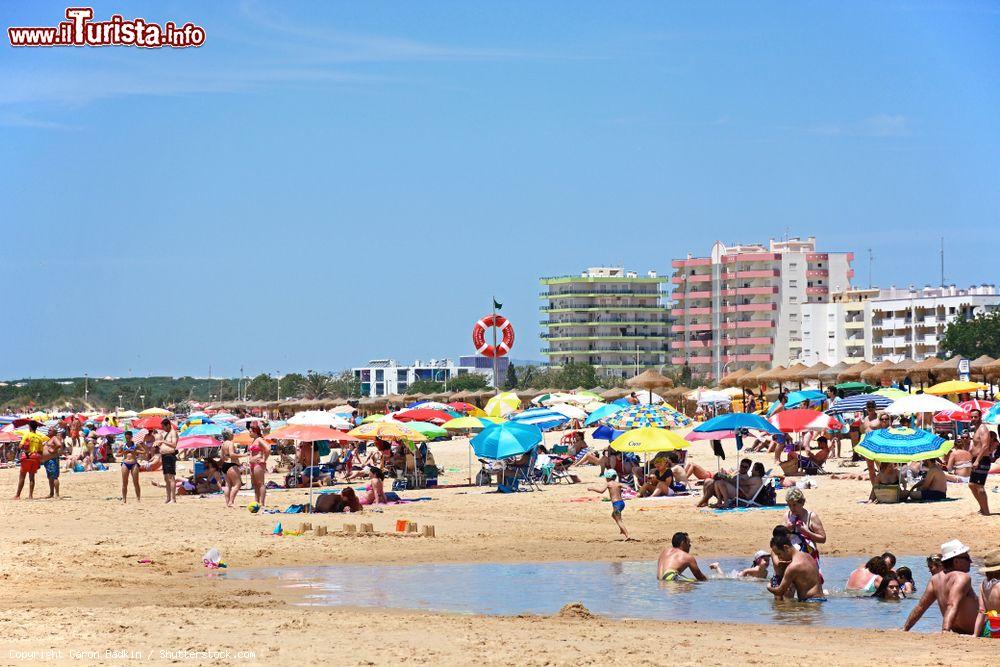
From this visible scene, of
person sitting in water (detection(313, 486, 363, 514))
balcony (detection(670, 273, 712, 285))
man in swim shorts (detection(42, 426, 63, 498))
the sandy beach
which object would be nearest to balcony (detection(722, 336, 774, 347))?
balcony (detection(670, 273, 712, 285))

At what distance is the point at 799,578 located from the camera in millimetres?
12844

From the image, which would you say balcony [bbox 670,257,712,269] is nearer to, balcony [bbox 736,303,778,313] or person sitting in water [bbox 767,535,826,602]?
balcony [bbox 736,303,778,313]

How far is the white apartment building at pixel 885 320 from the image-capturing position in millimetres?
117812

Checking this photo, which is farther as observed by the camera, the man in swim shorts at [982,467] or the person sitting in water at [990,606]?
the man in swim shorts at [982,467]

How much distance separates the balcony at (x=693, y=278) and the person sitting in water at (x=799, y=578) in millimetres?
123566

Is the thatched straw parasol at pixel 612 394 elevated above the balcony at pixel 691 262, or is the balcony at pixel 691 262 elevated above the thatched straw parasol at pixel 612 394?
the balcony at pixel 691 262

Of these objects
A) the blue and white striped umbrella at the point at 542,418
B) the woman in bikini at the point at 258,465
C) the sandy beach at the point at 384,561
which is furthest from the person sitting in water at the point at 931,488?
the woman in bikini at the point at 258,465

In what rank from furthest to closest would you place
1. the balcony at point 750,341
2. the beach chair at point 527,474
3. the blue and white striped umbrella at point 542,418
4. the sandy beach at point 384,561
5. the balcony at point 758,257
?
the balcony at point 750,341, the balcony at point 758,257, the blue and white striped umbrella at point 542,418, the beach chair at point 527,474, the sandy beach at point 384,561

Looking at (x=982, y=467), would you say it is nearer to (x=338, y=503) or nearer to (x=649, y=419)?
(x=649, y=419)

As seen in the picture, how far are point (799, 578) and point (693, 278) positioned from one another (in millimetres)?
124935

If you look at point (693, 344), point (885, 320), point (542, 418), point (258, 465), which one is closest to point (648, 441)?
point (258, 465)

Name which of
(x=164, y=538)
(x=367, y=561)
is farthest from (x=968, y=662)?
(x=164, y=538)

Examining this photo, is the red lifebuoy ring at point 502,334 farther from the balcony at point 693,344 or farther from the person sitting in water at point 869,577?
the balcony at point 693,344

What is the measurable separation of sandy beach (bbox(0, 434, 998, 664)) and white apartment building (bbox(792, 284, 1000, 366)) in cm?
9812
